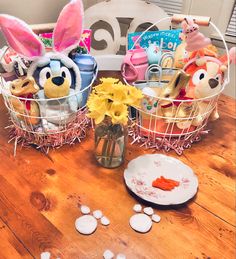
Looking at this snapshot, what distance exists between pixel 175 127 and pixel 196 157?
0.09m

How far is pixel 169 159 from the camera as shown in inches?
28.5

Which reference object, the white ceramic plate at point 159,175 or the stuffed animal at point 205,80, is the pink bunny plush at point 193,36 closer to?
the stuffed animal at point 205,80

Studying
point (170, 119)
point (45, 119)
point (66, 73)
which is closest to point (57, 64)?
point (66, 73)

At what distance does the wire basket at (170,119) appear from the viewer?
731 millimetres

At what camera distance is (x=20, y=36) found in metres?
0.63

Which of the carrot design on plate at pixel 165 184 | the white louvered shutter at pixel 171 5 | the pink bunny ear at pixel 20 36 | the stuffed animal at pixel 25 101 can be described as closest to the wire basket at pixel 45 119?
the stuffed animal at pixel 25 101

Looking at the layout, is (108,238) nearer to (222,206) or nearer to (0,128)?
(222,206)

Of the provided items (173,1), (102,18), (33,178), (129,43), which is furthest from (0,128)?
(173,1)

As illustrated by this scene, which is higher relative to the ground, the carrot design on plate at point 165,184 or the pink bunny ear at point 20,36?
the pink bunny ear at point 20,36

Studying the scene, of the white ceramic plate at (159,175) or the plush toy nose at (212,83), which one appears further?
the plush toy nose at (212,83)

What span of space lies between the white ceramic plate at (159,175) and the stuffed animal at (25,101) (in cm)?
26

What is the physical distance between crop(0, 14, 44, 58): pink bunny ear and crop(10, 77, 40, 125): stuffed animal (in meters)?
0.06

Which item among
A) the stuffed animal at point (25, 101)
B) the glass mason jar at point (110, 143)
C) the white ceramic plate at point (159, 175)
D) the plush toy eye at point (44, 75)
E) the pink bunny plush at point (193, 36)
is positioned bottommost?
the white ceramic plate at point (159, 175)

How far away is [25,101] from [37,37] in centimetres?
15
